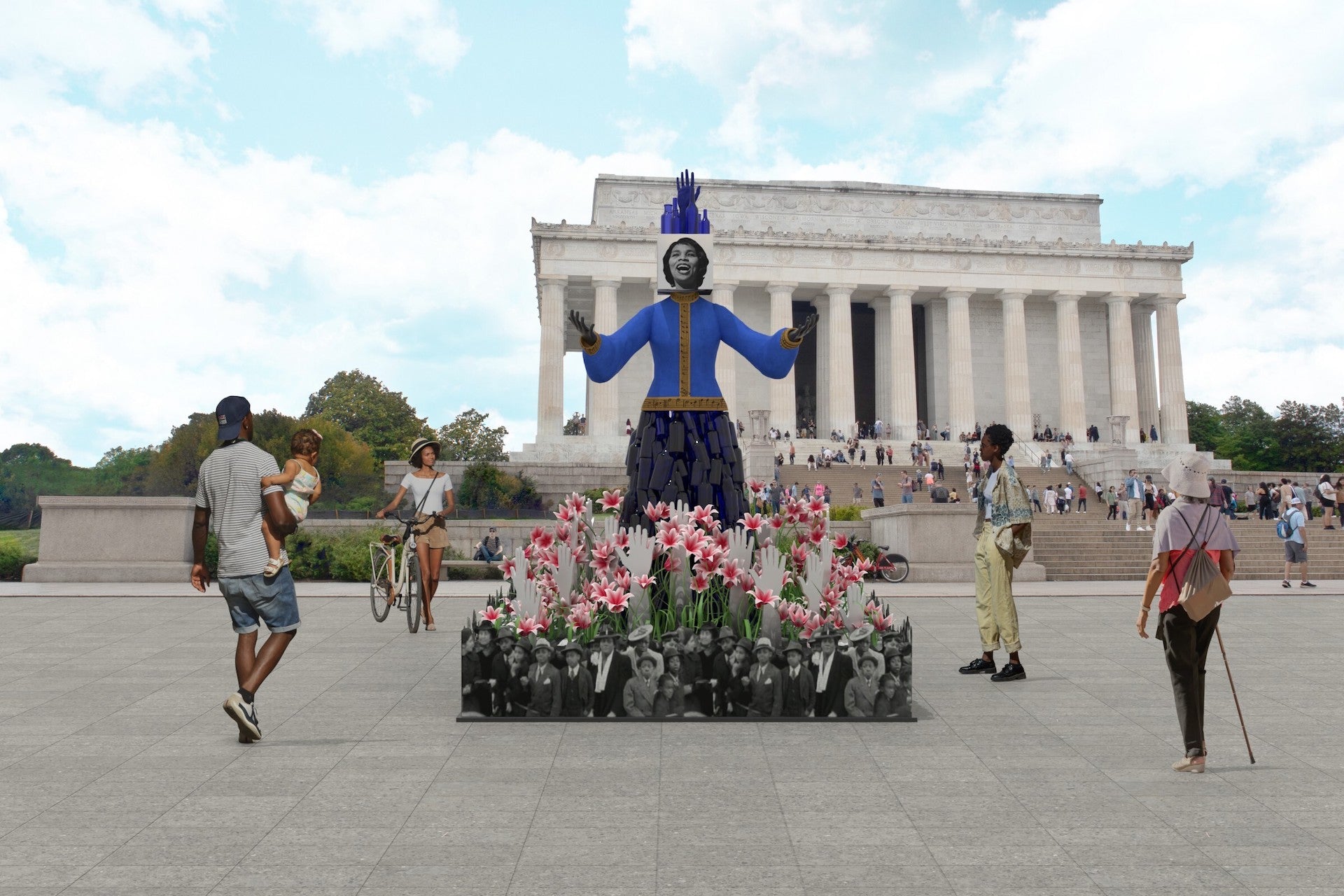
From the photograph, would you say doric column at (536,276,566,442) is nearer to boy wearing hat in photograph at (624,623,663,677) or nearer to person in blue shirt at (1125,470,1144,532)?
person in blue shirt at (1125,470,1144,532)

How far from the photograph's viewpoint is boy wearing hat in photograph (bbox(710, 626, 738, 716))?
7.64m

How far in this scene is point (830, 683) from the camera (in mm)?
7730

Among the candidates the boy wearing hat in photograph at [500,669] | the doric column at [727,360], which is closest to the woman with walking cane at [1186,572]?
the boy wearing hat in photograph at [500,669]

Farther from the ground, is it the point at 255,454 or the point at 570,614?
the point at 255,454

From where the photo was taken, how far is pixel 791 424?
188 feet

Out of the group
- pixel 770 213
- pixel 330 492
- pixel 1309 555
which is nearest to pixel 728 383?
pixel 770 213

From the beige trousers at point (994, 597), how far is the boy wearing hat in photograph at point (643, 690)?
3.54m

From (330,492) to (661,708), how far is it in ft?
80.1

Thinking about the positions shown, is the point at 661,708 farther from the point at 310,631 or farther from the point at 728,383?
the point at 728,383

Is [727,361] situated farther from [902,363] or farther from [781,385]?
[902,363]

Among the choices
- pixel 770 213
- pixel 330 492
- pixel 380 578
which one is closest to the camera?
pixel 380 578

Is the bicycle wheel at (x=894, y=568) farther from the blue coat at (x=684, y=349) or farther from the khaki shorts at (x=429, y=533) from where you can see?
the blue coat at (x=684, y=349)

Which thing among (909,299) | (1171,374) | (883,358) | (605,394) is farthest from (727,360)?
(1171,374)

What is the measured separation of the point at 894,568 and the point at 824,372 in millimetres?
39533
